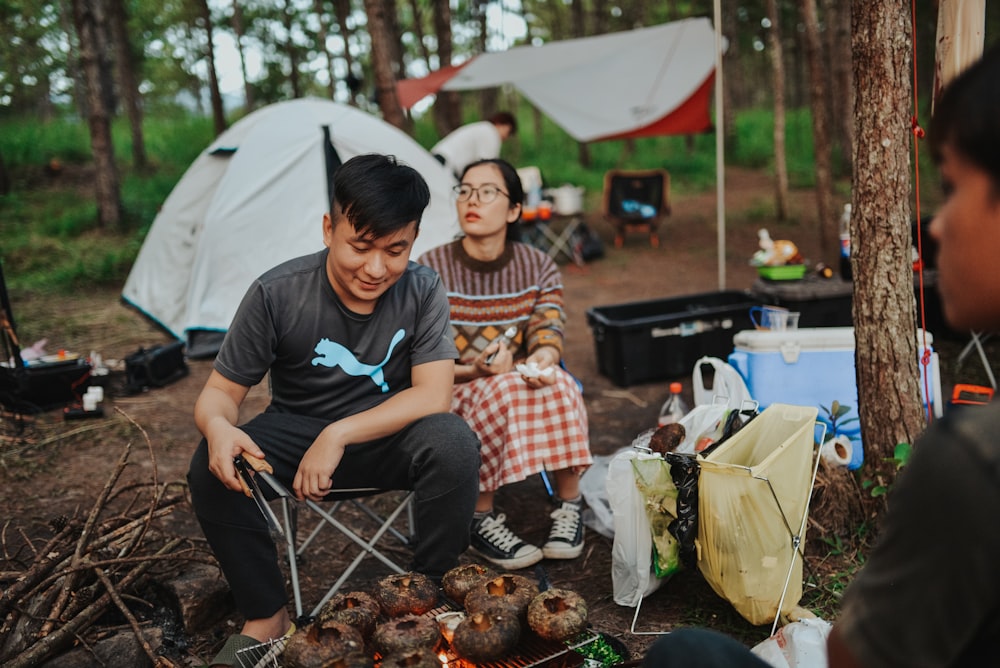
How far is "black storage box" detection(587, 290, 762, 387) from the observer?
462 cm

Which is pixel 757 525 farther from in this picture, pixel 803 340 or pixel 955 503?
pixel 803 340

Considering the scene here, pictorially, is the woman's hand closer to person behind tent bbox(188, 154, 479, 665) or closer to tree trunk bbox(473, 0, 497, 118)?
person behind tent bbox(188, 154, 479, 665)

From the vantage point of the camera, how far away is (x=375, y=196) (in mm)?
2146

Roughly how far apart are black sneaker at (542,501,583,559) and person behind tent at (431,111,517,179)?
5.42 m

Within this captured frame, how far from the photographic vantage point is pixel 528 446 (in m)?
2.76

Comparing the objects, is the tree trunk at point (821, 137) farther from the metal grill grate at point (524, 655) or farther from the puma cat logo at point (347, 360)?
the metal grill grate at point (524, 655)

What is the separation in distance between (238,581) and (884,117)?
2.36 m

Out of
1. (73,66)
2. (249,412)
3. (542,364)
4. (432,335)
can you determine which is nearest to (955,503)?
(432,335)

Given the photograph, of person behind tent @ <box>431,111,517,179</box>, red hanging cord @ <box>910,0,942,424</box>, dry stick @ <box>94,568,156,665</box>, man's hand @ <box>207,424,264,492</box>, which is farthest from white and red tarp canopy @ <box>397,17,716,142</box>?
dry stick @ <box>94,568,156,665</box>

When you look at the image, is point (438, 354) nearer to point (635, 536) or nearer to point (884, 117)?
point (635, 536)

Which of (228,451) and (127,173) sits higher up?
(127,173)

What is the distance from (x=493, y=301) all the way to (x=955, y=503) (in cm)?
242

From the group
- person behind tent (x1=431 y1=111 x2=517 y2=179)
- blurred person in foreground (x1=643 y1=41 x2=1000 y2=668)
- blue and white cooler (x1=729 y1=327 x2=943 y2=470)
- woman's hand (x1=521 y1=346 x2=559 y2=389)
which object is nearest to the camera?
blurred person in foreground (x1=643 y1=41 x2=1000 y2=668)

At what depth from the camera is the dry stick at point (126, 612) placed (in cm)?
209
